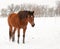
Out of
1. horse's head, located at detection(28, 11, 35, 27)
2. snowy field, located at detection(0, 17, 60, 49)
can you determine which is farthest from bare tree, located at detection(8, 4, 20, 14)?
horse's head, located at detection(28, 11, 35, 27)

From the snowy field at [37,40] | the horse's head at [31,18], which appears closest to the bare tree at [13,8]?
the snowy field at [37,40]

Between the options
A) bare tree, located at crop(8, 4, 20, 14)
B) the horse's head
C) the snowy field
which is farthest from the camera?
bare tree, located at crop(8, 4, 20, 14)

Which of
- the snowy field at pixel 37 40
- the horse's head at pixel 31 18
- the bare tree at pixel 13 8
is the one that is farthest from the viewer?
the bare tree at pixel 13 8

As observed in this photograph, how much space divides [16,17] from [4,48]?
1506 millimetres

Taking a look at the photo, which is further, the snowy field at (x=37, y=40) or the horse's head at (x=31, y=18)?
the horse's head at (x=31, y=18)

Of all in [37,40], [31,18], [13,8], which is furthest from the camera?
[13,8]

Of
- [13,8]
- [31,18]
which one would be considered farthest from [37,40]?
[13,8]

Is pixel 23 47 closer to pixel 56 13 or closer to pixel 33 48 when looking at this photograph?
pixel 33 48

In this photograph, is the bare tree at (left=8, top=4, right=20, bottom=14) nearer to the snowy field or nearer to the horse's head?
the snowy field

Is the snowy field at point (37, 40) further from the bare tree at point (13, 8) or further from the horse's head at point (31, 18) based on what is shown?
the bare tree at point (13, 8)

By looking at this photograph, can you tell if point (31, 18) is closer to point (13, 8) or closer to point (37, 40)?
point (37, 40)

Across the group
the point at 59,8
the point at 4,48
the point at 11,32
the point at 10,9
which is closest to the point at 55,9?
the point at 59,8

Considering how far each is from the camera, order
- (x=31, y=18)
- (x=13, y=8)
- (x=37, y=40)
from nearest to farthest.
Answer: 1. (x=31, y=18)
2. (x=37, y=40)
3. (x=13, y=8)

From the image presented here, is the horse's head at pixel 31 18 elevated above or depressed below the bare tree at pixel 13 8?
above
